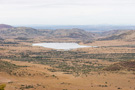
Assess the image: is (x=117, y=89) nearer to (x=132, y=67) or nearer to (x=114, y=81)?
(x=114, y=81)

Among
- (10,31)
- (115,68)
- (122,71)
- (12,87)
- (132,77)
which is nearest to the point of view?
(12,87)

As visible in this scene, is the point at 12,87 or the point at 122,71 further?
the point at 122,71

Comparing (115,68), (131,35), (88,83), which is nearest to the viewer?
(88,83)

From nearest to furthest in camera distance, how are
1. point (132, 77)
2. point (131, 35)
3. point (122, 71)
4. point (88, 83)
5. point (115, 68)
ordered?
point (88, 83) < point (132, 77) < point (122, 71) < point (115, 68) < point (131, 35)

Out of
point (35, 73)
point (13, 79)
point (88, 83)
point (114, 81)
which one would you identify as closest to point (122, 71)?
point (114, 81)

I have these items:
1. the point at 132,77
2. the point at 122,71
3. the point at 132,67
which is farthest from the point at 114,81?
the point at 132,67

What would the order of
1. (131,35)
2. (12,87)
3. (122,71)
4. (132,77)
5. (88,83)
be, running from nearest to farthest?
(12,87) < (88,83) < (132,77) < (122,71) < (131,35)

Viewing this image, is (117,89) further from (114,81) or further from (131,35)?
(131,35)

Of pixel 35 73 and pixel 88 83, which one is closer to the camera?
pixel 88 83
